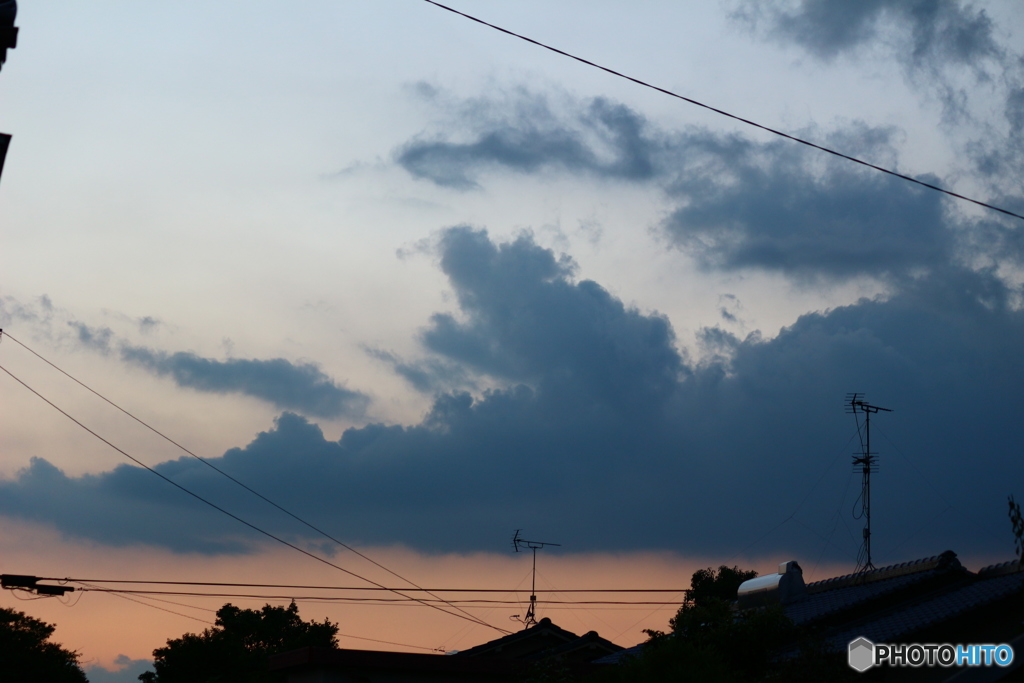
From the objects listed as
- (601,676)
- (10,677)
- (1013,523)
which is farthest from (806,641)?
(10,677)

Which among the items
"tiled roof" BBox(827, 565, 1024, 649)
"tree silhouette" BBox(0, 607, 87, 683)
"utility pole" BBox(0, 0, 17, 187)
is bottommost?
"tree silhouette" BBox(0, 607, 87, 683)

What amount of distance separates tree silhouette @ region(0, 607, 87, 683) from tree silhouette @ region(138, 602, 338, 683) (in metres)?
6.37

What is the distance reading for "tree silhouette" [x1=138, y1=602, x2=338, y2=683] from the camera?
73500 mm

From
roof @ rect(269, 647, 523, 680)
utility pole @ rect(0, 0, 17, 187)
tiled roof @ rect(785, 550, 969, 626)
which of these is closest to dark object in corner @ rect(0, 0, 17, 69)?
utility pole @ rect(0, 0, 17, 187)

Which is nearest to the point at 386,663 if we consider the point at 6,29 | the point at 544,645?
the point at 6,29

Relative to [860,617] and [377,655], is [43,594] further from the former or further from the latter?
[860,617]

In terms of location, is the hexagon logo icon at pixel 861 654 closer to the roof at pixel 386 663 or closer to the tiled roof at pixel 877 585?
the tiled roof at pixel 877 585

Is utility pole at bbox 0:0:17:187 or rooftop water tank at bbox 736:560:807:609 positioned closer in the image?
utility pole at bbox 0:0:17:187

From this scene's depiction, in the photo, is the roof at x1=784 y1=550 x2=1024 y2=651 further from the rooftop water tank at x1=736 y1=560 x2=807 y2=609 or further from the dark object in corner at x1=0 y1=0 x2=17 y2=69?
the dark object in corner at x1=0 y1=0 x2=17 y2=69

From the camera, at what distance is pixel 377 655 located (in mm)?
21938

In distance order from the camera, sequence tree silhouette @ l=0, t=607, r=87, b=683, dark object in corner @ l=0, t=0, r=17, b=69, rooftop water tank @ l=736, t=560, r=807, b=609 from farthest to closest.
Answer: tree silhouette @ l=0, t=607, r=87, b=683
rooftop water tank @ l=736, t=560, r=807, b=609
dark object in corner @ l=0, t=0, r=17, b=69

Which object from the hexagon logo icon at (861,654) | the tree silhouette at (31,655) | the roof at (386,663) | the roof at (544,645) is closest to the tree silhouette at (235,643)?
the tree silhouette at (31,655)

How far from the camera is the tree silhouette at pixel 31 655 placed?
6762 centimetres

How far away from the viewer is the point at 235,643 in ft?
266
